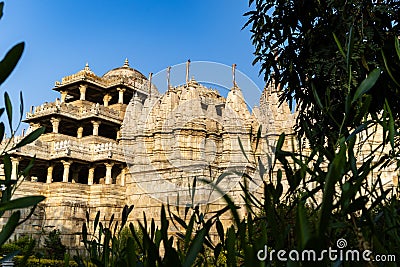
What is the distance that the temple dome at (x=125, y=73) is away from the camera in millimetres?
26562

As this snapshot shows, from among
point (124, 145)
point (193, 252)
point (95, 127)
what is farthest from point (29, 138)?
point (95, 127)

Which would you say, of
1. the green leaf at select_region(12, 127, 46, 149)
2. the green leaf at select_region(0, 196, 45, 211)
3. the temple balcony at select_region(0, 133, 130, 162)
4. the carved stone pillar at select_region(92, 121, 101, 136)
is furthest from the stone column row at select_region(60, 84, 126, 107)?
the green leaf at select_region(0, 196, 45, 211)

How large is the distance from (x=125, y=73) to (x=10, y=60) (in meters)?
27.6

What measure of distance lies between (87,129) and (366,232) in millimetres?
24778

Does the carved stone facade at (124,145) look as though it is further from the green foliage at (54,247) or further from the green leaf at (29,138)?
the green leaf at (29,138)

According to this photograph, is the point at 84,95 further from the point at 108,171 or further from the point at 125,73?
the point at 108,171

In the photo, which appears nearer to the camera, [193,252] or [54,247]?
[193,252]

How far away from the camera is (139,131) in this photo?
2180cm

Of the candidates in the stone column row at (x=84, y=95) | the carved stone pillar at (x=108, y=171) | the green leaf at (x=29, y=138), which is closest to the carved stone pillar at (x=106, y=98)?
the stone column row at (x=84, y=95)

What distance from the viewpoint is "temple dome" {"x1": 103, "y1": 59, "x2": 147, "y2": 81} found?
26.6 meters

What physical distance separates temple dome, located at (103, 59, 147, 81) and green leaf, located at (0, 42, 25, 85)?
85.9 feet

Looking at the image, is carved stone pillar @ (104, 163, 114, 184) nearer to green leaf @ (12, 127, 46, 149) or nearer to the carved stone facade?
the carved stone facade

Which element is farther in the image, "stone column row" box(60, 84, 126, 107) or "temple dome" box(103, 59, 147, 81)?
"temple dome" box(103, 59, 147, 81)

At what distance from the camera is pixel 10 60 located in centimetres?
39
